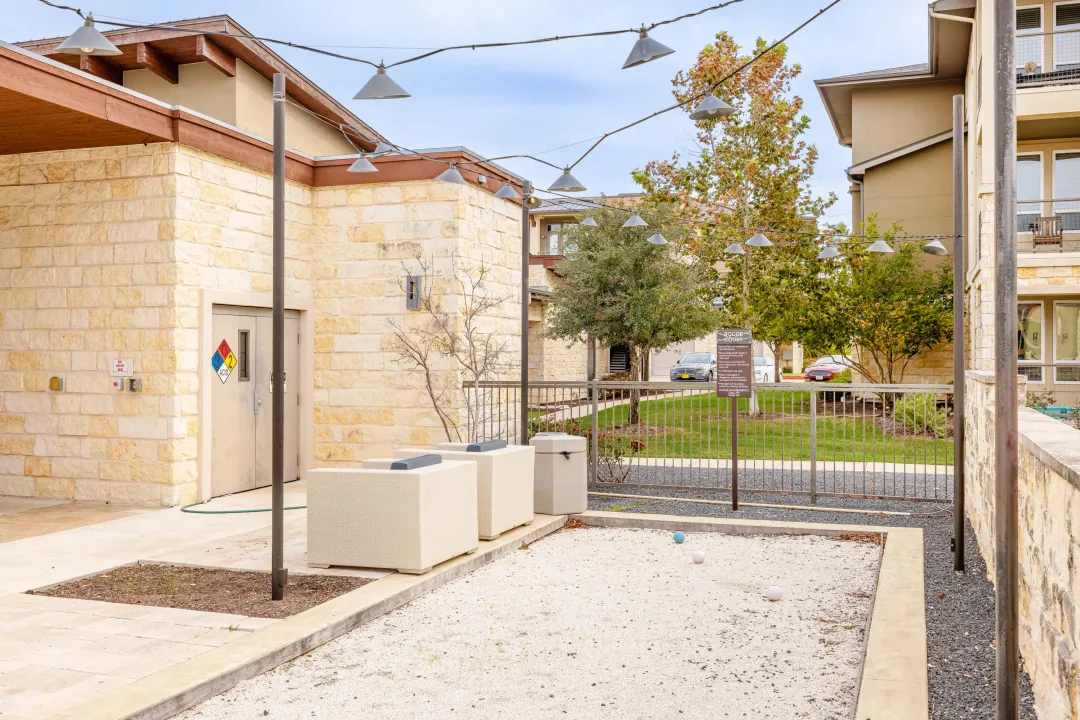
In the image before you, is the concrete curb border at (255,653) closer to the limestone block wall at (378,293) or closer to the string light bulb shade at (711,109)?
the string light bulb shade at (711,109)

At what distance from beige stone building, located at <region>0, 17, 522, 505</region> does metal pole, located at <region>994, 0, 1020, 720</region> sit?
7925mm

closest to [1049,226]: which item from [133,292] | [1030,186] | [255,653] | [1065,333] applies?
[1030,186]

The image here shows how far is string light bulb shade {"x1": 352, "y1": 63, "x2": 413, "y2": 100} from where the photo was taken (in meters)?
6.96

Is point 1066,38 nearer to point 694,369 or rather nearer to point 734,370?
point 734,370

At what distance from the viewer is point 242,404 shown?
1080 cm

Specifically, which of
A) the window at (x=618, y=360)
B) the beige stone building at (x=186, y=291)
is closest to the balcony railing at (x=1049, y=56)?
the beige stone building at (x=186, y=291)

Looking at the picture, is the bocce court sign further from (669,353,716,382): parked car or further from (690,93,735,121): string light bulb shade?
(669,353,716,382): parked car

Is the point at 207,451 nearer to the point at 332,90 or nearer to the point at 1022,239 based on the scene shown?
the point at 332,90

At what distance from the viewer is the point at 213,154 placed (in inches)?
406

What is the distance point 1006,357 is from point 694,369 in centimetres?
3299

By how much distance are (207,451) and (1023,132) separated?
1684cm

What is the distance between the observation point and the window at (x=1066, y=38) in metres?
18.5

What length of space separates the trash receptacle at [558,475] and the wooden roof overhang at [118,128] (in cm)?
396

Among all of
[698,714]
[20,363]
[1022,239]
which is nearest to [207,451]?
[20,363]
